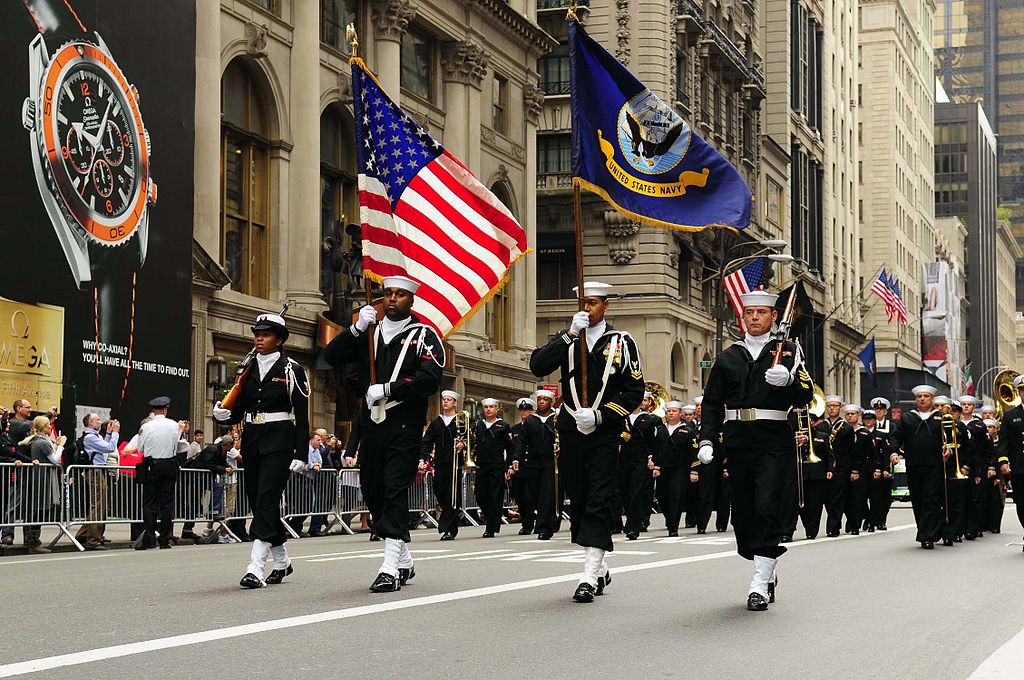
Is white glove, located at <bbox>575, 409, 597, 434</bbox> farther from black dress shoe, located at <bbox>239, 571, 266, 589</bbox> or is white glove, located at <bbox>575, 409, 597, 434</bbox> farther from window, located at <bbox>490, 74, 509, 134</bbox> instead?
window, located at <bbox>490, 74, 509, 134</bbox>

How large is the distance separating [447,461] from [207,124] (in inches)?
409

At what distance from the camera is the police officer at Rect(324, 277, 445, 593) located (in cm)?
1133

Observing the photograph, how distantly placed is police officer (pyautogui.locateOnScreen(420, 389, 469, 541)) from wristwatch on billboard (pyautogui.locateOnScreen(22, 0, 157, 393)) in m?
5.47

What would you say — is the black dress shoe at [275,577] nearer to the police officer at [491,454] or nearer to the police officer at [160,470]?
the police officer at [160,470]

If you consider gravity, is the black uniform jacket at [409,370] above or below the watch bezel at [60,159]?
below

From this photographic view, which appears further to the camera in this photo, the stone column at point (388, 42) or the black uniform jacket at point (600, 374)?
the stone column at point (388, 42)

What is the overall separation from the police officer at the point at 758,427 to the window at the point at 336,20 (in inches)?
1022

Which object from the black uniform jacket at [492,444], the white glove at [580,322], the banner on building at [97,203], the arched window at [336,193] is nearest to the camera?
the white glove at [580,322]

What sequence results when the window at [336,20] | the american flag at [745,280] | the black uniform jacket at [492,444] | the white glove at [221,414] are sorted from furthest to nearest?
the american flag at [745,280] < the window at [336,20] < the black uniform jacket at [492,444] < the white glove at [221,414]

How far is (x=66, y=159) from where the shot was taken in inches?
969

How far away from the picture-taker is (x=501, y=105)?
151 ft

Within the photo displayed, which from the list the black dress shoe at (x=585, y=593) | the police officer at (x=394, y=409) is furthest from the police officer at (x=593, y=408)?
the police officer at (x=394, y=409)

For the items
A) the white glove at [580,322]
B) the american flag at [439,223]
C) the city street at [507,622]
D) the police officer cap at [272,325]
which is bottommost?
the city street at [507,622]

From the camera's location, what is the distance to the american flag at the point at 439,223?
15.4m
